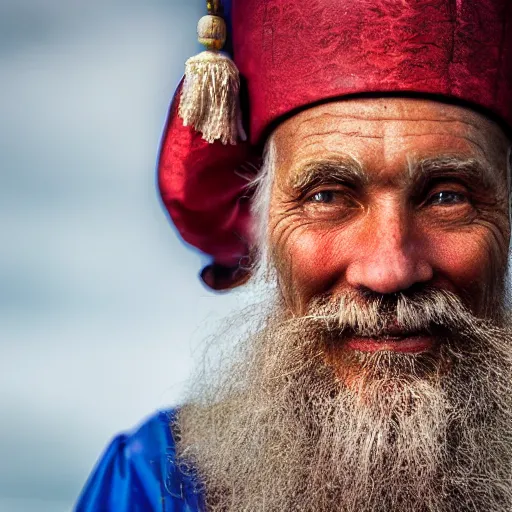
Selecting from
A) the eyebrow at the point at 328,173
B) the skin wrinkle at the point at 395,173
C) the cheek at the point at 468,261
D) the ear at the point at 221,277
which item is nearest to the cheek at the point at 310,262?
the skin wrinkle at the point at 395,173

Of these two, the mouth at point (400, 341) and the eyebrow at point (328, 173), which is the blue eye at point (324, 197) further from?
the mouth at point (400, 341)

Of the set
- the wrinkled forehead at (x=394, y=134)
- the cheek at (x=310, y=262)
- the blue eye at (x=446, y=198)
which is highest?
the wrinkled forehead at (x=394, y=134)

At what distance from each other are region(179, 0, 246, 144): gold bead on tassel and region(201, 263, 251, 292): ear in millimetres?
523

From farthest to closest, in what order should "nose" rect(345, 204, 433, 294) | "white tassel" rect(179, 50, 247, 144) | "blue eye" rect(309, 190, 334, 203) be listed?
"white tassel" rect(179, 50, 247, 144) → "blue eye" rect(309, 190, 334, 203) → "nose" rect(345, 204, 433, 294)

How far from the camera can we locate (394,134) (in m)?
2.50

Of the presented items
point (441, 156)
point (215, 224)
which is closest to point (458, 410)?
point (441, 156)

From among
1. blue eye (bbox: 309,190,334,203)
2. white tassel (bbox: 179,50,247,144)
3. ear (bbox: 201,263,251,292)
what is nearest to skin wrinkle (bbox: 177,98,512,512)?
blue eye (bbox: 309,190,334,203)

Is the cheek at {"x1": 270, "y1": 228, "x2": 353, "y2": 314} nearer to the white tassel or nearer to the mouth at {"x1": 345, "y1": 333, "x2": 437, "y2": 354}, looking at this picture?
the mouth at {"x1": 345, "y1": 333, "x2": 437, "y2": 354}

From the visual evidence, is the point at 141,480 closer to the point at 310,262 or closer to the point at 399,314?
the point at 310,262

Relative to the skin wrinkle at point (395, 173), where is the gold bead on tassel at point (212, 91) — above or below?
above

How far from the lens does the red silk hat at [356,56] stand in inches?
100

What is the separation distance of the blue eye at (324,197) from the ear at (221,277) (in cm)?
64

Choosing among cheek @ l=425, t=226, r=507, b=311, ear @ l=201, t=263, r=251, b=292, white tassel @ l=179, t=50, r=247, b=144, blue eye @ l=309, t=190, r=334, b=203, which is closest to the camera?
cheek @ l=425, t=226, r=507, b=311

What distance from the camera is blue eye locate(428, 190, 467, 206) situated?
256 cm
